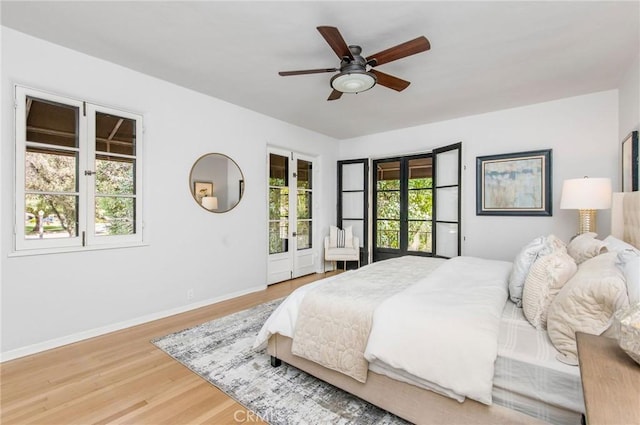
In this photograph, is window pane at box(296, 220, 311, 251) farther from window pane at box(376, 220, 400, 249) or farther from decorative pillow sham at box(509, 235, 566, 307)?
decorative pillow sham at box(509, 235, 566, 307)

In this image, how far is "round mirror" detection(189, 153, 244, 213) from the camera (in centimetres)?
365

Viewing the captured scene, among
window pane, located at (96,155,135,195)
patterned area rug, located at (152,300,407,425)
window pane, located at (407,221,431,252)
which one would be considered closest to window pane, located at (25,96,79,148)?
window pane, located at (96,155,135,195)

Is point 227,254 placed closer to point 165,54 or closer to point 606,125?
point 165,54

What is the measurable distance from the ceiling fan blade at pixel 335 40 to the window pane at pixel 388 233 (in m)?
3.70

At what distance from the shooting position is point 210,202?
12.4ft

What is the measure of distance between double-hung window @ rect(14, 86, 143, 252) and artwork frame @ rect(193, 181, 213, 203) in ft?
2.05

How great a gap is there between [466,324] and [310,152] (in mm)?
4270

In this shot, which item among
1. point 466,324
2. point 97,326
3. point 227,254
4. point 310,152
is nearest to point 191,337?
point 97,326

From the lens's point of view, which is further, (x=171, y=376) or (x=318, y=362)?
(x=171, y=376)

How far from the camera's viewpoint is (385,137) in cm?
539

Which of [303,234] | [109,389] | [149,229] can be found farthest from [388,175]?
[109,389]

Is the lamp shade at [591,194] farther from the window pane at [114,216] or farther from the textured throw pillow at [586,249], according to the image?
the window pane at [114,216]

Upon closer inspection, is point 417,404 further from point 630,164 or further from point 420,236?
point 420,236

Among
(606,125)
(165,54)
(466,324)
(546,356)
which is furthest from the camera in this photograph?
(606,125)
